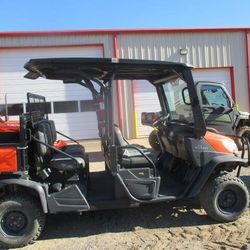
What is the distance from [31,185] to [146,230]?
4.75 feet

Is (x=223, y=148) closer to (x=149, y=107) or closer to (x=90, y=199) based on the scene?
(x=90, y=199)

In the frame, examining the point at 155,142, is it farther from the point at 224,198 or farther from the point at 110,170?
the point at 110,170

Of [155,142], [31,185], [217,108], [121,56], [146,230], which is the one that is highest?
[121,56]

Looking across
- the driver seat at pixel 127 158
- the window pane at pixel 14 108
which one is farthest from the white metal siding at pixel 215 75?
the driver seat at pixel 127 158

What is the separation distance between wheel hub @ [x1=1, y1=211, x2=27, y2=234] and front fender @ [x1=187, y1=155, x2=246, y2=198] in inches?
76.2

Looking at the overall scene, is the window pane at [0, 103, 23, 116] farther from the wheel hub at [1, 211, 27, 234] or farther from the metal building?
the wheel hub at [1, 211, 27, 234]

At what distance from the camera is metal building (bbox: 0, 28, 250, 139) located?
1468cm

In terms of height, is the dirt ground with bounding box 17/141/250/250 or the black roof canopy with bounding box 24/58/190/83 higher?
the black roof canopy with bounding box 24/58/190/83

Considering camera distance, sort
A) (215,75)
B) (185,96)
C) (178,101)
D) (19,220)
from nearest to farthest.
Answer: (19,220) < (185,96) < (178,101) < (215,75)

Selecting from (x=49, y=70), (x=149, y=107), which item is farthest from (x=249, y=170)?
(x=149, y=107)

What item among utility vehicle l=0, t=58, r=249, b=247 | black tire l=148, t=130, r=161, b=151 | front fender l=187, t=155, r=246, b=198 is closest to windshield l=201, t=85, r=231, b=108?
black tire l=148, t=130, r=161, b=151

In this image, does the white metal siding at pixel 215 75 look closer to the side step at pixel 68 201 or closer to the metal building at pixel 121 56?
the metal building at pixel 121 56

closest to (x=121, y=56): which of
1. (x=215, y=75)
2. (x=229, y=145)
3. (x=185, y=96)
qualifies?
(x=215, y=75)

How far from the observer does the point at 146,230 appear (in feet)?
17.0
